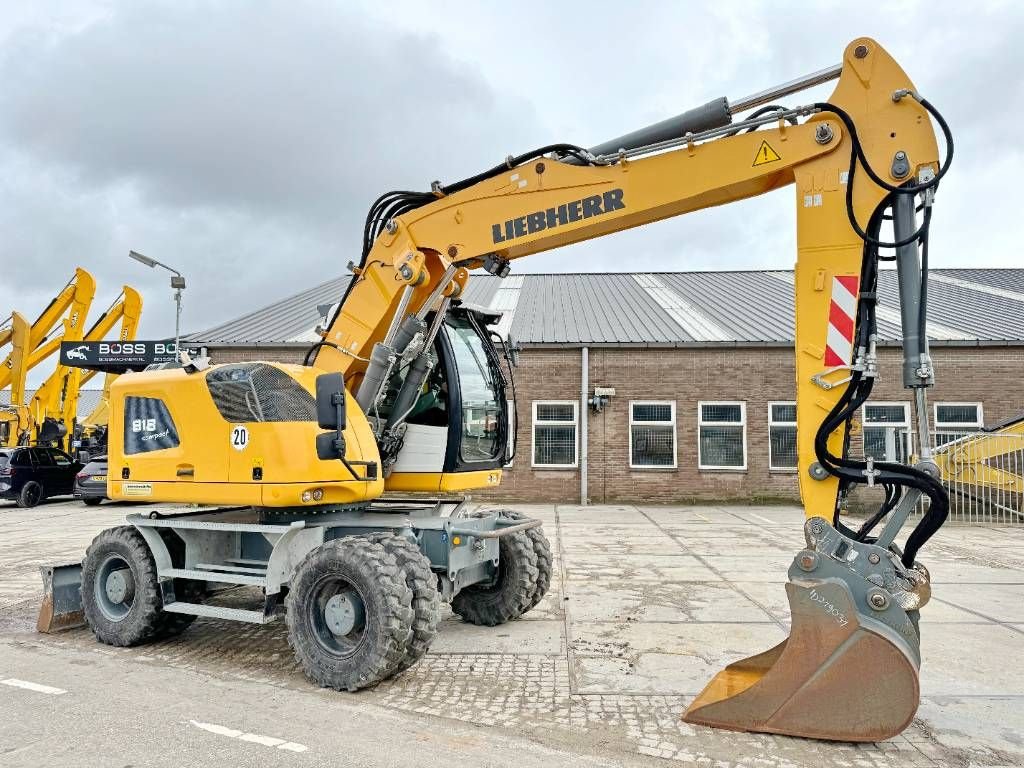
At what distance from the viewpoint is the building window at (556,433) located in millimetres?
19031

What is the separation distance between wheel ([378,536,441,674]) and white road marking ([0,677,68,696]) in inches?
90.6

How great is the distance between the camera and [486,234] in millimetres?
5855

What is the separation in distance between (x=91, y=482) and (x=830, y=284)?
19.5 m

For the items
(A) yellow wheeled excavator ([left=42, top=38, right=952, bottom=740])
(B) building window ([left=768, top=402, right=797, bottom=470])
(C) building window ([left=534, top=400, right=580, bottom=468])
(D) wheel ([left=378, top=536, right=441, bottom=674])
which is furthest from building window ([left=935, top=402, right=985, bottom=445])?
(D) wheel ([left=378, top=536, right=441, bottom=674])

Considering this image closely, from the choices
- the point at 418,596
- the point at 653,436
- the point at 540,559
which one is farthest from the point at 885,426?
the point at 418,596

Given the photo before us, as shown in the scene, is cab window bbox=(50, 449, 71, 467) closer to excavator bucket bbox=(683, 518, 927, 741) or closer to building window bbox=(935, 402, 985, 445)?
excavator bucket bbox=(683, 518, 927, 741)

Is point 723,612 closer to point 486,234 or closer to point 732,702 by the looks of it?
point 732,702

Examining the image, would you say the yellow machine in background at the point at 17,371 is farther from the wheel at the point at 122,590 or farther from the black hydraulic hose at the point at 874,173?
the black hydraulic hose at the point at 874,173

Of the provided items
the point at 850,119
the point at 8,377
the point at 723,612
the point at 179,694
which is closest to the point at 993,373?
the point at 723,612

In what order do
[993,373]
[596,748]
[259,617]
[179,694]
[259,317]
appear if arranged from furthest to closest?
[259,317]
[993,373]
[259,617]
[179,694]
[596,748]

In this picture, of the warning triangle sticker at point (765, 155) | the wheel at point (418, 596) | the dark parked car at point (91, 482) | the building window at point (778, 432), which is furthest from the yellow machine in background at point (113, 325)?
the warning triangle sticker at point (765, 155)

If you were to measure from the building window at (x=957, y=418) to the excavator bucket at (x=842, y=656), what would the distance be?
639 inches

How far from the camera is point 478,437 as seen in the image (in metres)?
6.55

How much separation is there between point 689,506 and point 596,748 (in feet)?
48.6
